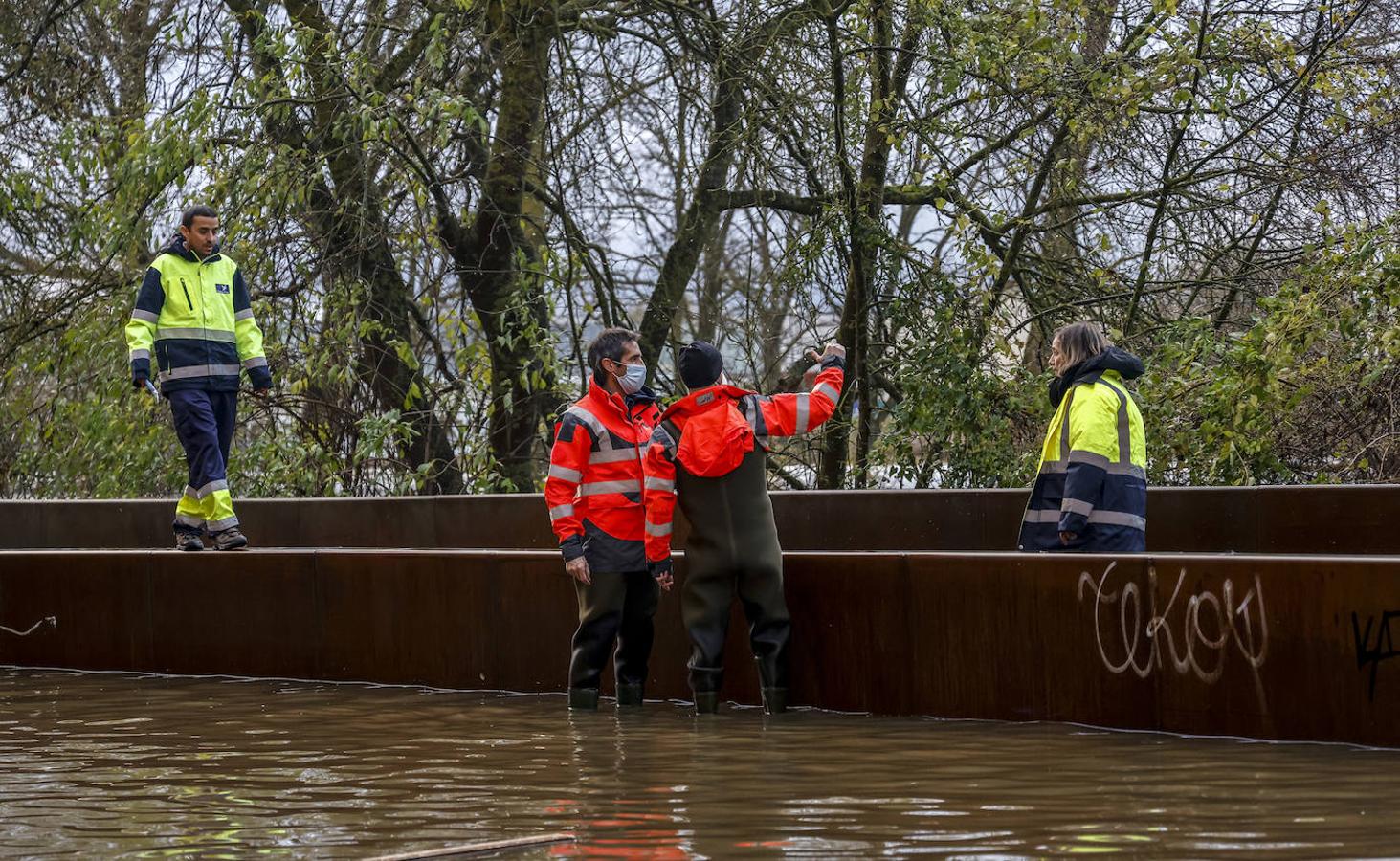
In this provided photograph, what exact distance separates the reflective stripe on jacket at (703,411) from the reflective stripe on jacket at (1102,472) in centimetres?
104

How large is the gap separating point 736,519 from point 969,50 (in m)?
6.00

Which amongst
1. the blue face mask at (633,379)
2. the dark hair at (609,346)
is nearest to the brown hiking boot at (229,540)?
the dark hair at (609,346)

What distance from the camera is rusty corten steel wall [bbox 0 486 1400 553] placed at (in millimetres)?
10031

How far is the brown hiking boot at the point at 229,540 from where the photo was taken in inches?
419

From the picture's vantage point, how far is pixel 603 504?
27.1 feet

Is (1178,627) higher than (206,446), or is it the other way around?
(206,446)

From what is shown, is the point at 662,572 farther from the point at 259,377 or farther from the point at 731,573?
the point at 259,377

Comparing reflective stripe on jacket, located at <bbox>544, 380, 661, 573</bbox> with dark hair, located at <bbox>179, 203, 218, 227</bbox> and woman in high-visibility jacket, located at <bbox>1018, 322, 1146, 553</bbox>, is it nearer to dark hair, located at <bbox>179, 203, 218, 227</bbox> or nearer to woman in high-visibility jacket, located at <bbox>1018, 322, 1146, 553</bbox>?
woman in high-visibility jacket, located at <bbox>1018, 322, 1146, 553</bbox>

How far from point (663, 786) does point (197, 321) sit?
5.23 metres

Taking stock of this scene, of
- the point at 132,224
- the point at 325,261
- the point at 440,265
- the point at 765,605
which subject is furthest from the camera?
the point at 440,265

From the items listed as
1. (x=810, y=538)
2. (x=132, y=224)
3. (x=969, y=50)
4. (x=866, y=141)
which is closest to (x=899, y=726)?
(x=810, y=538)

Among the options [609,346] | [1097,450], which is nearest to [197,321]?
[609,346]

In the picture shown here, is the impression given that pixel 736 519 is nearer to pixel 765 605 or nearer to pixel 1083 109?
pixel 765 605

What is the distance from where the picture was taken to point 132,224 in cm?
1397
